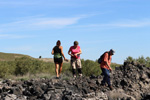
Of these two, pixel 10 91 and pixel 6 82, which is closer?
pixel 10 91

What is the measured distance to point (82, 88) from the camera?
14.1m

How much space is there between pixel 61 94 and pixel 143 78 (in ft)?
27.4

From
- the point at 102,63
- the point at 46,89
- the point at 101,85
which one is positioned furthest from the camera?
the point at 101,85

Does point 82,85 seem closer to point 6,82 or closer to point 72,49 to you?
point 72,49

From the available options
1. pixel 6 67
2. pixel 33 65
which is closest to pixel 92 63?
pixel 33 65

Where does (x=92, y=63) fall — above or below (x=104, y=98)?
above

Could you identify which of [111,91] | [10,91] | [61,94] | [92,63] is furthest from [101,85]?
[92,63]

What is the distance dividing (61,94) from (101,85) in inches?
141

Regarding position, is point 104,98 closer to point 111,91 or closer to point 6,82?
point 111,91

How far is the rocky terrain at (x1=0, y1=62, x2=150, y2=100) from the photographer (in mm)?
12531

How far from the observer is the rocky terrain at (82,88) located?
12531 mm

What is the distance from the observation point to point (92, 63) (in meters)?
26.0

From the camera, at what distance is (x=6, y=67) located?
2414 centimetres

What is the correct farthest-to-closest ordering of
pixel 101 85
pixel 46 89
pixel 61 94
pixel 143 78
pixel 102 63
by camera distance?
pixel 143 78, pixel 101 85, pixel 102 63, pixel 46 89, pixel 61 94
